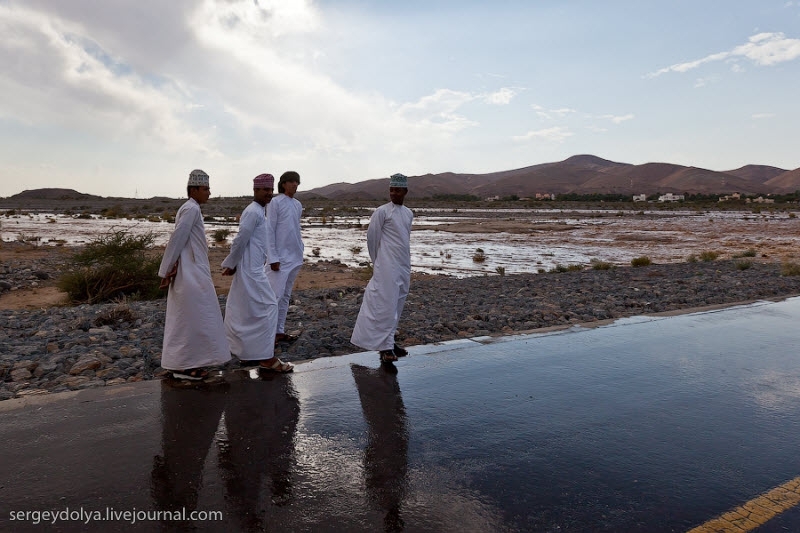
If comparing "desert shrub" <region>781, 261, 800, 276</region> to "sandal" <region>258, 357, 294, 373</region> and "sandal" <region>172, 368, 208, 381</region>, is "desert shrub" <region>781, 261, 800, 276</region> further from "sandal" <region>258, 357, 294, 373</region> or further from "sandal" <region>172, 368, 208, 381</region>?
"sandal" <region>172, 368, 208, 381</region>

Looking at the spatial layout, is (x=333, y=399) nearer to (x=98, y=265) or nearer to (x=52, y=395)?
(x=52, y=395)

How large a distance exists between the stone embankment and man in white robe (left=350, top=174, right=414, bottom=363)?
24.2 inches

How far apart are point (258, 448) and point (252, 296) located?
2.26 meters

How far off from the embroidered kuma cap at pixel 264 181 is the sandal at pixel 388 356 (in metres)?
2.08

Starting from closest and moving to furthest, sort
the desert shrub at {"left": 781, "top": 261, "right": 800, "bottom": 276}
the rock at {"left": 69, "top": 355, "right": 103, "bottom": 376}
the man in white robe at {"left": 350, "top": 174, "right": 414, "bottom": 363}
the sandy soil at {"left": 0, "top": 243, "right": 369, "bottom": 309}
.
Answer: the rock at {"left": 69, "top": 355, "right": 103, "bottom": 376}, the man in white robe at {"left": 350, "top": 174, "right": 414, "bottom": 363}, the sandy soil at {"left": 0, "top": 243, "right": 369, "bottom": 309}, the desert shrub at {"left": 781, "top": 261, "right": 800, "bottom": 276}

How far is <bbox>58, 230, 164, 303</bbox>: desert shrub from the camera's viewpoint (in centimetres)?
1152

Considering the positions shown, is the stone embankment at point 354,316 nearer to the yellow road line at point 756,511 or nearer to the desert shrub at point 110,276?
the desert shrub at point 110,276

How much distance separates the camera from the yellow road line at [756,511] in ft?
9.46

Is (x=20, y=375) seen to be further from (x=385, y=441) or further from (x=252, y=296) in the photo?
(x=385, y=441)

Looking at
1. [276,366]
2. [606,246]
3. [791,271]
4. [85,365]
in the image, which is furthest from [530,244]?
[85,365]

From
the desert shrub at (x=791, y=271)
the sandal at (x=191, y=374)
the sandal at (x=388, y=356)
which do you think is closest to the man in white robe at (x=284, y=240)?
the sandal at (x=388, y=356)

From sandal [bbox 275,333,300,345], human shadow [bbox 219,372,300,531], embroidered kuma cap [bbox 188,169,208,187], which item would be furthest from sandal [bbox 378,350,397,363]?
embroidered kuma cap [bbox 188,169,208,187]

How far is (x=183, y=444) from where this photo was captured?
12.3ft

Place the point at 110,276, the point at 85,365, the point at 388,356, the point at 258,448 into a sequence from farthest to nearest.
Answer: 1. the point at 110,276
2. the point at 388,356
3. the point at 85,365
4. the point at 258,448
